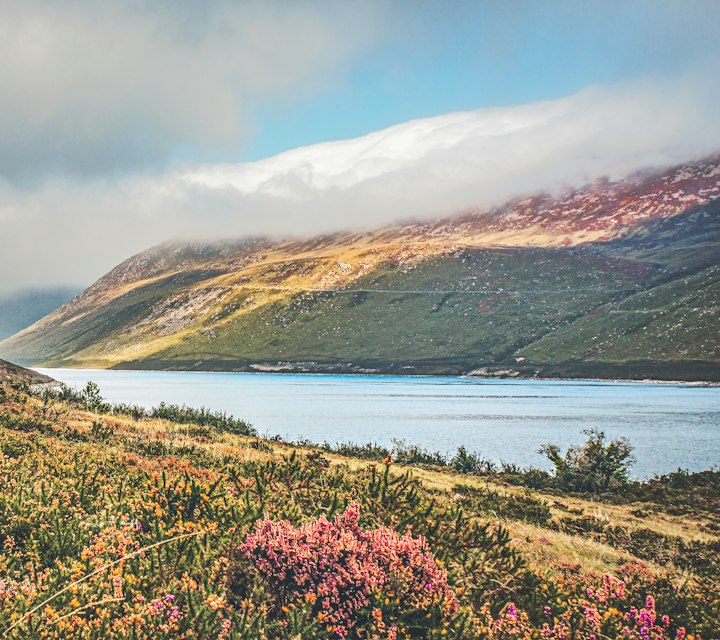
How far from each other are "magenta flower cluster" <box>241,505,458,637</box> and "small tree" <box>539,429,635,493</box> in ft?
89.1

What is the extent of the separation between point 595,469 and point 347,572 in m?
29.3

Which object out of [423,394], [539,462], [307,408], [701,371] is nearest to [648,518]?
[539,462]

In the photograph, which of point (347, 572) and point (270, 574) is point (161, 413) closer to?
point (270, 574)

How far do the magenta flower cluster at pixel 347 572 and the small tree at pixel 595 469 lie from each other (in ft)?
89.1

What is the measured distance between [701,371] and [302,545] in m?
175

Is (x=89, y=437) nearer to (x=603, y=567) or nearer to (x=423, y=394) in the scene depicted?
(x=603, y=567)

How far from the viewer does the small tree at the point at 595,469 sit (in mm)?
32219

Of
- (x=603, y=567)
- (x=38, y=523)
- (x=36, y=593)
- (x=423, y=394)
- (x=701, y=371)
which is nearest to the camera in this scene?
(x=36, y=593)

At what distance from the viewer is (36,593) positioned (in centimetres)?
680

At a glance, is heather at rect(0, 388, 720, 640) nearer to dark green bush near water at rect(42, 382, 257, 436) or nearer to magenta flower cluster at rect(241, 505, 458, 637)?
magenta flower cluster at rect(241, 505, 458, 637)

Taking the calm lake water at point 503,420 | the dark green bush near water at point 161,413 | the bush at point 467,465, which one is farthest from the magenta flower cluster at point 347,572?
the calm lake water at point 503,420

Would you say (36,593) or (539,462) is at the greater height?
(36,593)

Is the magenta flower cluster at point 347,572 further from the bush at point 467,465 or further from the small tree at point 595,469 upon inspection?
the bush at point 467,465

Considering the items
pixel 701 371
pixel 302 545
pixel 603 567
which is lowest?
pixel 701 371
